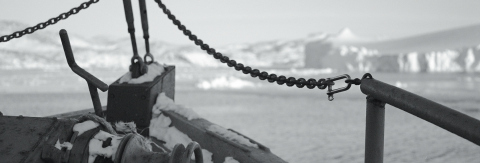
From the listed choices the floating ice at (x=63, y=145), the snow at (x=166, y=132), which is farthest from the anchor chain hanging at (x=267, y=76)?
the floating ice at (x=63, y=145)

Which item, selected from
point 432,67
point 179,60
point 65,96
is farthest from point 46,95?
Answer: point 179,60

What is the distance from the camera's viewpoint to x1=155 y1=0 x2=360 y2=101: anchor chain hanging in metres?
1.56

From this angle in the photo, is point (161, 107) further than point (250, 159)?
Yes

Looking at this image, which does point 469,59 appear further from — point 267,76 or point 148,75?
point 267,76

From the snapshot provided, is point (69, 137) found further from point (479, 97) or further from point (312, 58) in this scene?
point (312, 58)

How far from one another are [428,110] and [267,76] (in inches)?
24.8

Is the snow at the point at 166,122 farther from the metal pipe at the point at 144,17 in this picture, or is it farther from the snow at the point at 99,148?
the snow at the point at 99,148

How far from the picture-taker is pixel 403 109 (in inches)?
53.2

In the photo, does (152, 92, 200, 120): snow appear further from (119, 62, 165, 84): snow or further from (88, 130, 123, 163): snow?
(88, 130, 123, 163): snow

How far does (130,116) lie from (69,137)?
Answer: 3.67 feet

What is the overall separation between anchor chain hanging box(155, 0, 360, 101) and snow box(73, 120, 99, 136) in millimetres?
581

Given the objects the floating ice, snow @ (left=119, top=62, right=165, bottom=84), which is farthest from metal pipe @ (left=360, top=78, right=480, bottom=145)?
snow @ (left=119, top=62, right=165, bottom=84)

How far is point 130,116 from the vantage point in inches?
103

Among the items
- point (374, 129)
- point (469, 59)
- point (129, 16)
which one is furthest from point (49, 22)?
point (469, 59)
